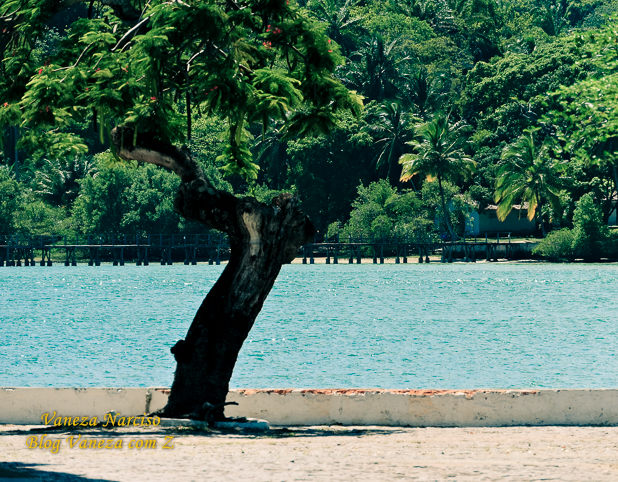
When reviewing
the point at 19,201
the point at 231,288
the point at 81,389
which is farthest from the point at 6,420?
the point at 19,201

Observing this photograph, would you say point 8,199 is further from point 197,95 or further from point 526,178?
point 197,95

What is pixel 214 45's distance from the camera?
11.1 m

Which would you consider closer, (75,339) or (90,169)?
(75,339)

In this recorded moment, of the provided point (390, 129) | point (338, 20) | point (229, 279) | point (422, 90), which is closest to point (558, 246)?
point (390, 129)

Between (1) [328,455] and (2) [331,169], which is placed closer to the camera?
(1) [328,455]

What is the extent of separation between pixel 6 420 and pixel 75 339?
31251 millimetres

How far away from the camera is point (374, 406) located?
1088cm

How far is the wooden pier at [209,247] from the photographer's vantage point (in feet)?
287

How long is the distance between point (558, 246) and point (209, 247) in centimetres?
2959

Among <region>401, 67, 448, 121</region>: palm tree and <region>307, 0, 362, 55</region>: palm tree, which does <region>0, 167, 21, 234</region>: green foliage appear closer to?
<region>307, 0, 362, 55</region>: palm tree

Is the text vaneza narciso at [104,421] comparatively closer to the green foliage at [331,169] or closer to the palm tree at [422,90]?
the green foliage at [331,169]

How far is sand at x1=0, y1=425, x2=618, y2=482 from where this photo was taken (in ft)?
25.5

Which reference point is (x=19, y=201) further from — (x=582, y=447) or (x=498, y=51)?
(x=582, y=447)

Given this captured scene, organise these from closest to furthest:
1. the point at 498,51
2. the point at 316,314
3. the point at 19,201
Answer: the point at 316,314, the point at 19,201, the point at 498,51
